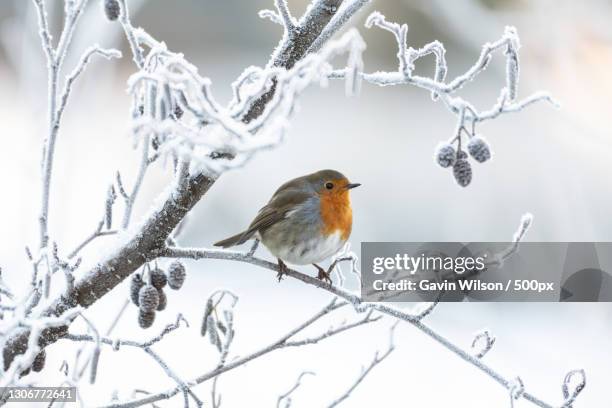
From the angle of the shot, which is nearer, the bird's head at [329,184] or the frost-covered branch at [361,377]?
the frost-covered branch at [361,377]

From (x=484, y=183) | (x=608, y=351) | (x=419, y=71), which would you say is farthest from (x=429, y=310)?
(x=419, y=71)

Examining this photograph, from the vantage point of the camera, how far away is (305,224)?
2.54m

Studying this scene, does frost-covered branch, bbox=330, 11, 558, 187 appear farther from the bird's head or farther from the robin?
the bird's head

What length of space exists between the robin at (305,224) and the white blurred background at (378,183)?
57 centimetres

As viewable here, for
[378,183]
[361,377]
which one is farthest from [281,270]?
[378,183]

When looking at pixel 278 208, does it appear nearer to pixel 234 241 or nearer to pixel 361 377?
pixel 234 241

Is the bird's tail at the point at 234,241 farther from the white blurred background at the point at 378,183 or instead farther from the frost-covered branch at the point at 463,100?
the frost-covered branch at the point at 463,100

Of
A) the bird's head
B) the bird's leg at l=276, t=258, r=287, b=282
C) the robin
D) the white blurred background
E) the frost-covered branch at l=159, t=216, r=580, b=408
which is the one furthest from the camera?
the white blurred background

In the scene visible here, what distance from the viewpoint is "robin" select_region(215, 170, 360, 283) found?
8.18ft

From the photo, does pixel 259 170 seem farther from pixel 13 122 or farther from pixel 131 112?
pixel 131 112

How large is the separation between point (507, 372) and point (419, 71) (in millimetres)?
4426

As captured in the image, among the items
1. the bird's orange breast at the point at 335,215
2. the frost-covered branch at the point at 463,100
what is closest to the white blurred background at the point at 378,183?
the bird's orange breast at the point at 335,215

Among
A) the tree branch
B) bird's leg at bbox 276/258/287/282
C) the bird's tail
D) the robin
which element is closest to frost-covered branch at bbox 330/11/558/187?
the tree branch

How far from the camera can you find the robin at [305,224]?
2492 mm
